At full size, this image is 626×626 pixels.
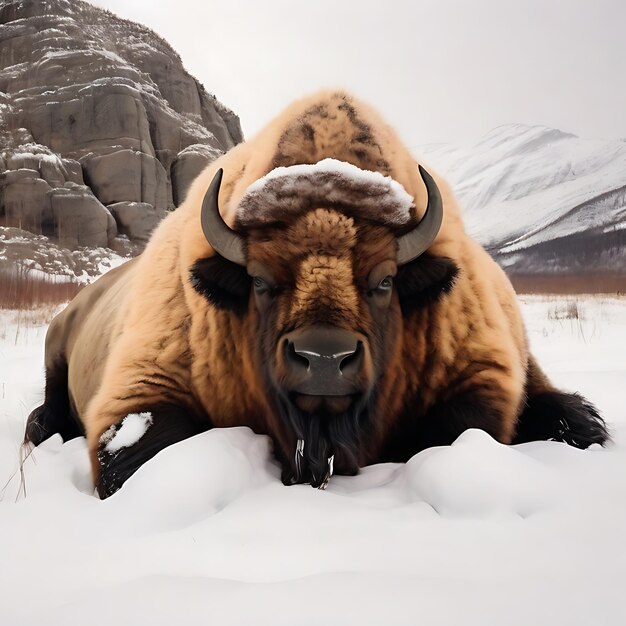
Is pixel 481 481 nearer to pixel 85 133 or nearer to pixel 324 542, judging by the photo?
pixel 324 542

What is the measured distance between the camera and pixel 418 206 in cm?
269

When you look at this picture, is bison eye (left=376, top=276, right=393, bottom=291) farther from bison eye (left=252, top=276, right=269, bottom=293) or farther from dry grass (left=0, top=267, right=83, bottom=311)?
dry grass (left=0, top=267, right=83, bottom=311)

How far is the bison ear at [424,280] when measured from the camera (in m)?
2.59

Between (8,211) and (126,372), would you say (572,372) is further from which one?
(8,211)

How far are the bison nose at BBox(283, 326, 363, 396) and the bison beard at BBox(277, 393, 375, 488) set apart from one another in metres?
Answer: 0.16

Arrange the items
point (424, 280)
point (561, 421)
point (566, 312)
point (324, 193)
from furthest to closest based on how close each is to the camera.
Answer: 1. point (566, 312)
2. point (561, 421)
3. point (424, 280)
4. point (324, 193)

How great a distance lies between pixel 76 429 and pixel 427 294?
306 cm

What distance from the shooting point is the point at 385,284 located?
247 centimetres

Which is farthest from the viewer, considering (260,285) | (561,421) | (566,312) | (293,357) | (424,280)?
(566,312)

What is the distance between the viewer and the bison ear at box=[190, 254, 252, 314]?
8.51 ft

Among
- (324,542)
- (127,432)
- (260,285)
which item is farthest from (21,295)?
(324,542)

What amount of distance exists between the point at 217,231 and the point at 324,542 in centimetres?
147

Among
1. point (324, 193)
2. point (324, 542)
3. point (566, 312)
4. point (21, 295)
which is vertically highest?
point (324, 193)

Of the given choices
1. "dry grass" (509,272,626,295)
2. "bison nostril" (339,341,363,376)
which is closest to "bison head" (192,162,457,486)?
"bison nostril" (339,341,363,376)
